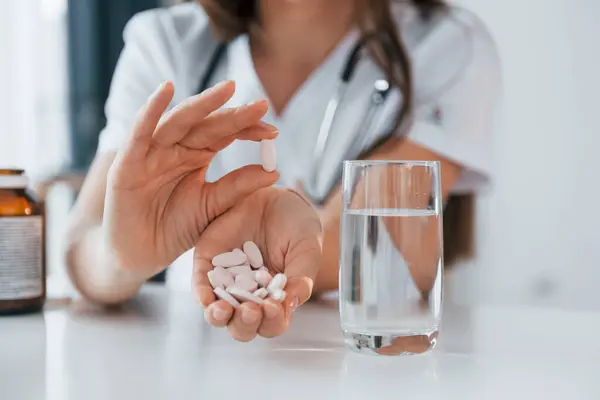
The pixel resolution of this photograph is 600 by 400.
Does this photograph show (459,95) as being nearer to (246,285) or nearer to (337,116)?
(337,116)

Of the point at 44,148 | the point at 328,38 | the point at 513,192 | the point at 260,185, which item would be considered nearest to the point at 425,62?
the point at 328,38

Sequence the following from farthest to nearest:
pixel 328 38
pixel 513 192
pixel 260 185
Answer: pixel 513 192 → pixel 328 38 → pixel 260 185

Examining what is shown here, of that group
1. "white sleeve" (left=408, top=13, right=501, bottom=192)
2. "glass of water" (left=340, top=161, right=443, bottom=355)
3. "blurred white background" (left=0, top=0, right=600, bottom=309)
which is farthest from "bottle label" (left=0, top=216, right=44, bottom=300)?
"blurred white background" (left=0, top=0, right=600, bottom=309)

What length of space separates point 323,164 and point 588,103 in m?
1.35

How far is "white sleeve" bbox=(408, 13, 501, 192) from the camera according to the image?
102cm

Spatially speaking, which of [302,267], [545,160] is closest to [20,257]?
[302,267]

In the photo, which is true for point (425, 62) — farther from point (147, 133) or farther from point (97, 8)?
point (97, 8)

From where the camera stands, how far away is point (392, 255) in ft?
1.53

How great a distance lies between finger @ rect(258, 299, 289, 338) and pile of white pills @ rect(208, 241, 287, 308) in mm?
10

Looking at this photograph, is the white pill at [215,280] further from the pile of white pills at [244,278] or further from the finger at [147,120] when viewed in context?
the finger at [147,120]

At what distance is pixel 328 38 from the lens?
1.17 metres

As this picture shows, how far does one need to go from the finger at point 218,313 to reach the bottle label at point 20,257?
0.96 ft

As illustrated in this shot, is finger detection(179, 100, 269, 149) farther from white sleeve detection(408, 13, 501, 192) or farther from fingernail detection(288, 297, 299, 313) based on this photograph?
white sleeve detection(408, 13, 501, 192)

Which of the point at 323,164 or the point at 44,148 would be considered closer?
the point at 323,164
